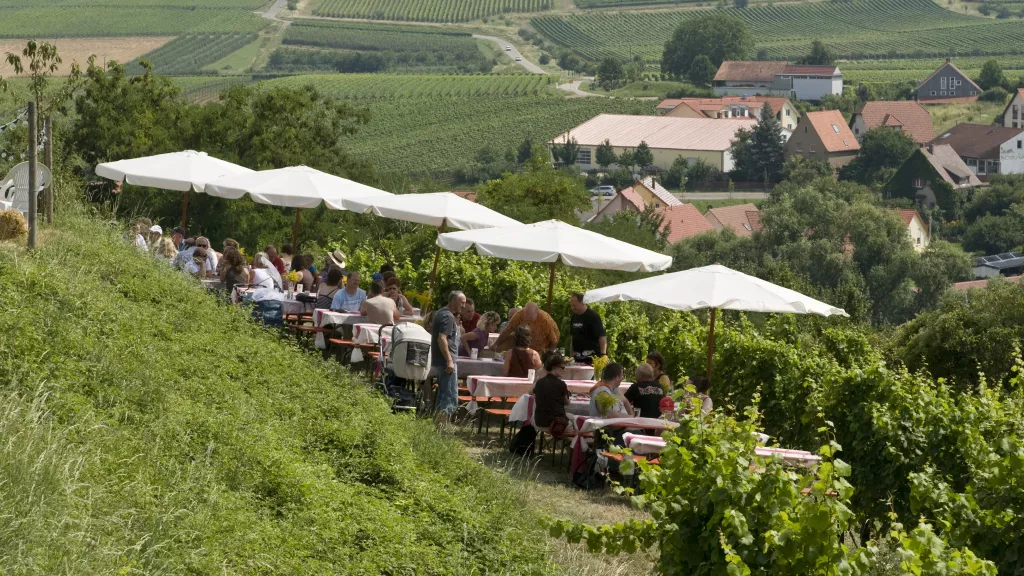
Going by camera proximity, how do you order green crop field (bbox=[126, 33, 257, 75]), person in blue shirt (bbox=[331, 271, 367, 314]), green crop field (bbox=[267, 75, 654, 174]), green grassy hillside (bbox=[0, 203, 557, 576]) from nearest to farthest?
green grassy hillside (bbox=[0, 203, 557, 576]) < person in blue shirt (bbox=[331, 271, 367, 314]) < green crop field (bbox=[267, 75, 654, 174]) < green crop field (bbox=[126, 33, 257, 75])

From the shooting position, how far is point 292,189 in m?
13.8

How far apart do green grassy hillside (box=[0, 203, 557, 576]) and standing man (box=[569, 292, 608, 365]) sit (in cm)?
267

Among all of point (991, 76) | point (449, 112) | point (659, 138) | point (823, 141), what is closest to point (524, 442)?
point (449, 112)

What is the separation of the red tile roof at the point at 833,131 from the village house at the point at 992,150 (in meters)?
8.51

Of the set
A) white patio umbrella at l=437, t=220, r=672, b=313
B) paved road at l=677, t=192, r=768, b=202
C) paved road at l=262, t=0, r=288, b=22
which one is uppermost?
paved road at l=262, t=0, r=288, b=22

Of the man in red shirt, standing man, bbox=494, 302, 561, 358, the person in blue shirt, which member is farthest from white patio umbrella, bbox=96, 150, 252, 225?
standing man, bbox=494, 302, 561, 358

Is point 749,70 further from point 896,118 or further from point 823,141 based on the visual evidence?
point 823,141

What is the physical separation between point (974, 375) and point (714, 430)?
42.4 feet

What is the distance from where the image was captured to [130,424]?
6801mm

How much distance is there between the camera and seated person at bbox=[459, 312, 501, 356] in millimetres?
11438

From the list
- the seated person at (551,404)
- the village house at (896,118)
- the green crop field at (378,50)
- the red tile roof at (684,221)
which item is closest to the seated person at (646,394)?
the seated person at (551,404)

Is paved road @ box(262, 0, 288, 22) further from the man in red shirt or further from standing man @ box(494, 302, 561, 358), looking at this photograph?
standing man @ box(494, 302, 561, 358)

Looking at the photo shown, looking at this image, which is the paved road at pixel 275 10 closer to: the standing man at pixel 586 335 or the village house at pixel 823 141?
the village house at pixel 823 141

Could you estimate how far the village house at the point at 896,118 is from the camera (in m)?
130
